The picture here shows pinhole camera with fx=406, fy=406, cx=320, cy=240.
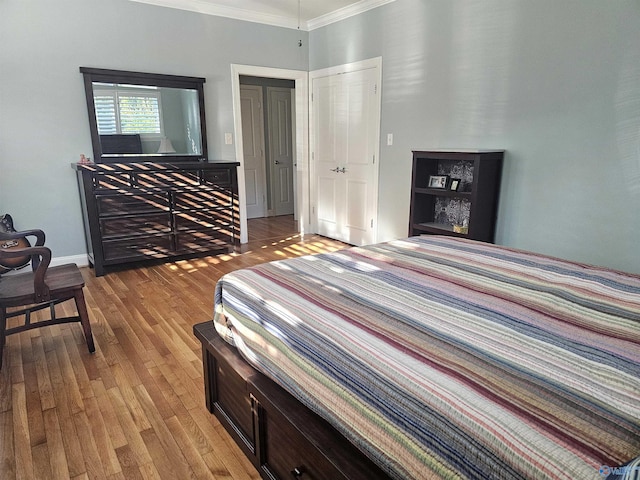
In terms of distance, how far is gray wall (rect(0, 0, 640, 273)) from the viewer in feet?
Answer: 8.72

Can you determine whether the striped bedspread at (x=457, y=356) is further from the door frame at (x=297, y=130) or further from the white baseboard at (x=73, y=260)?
the door frame at (x=297, y=130)

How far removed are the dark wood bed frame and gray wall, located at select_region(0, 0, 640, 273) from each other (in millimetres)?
2536

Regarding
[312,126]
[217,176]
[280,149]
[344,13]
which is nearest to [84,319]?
[217,176]

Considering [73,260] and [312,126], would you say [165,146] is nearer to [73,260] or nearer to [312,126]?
→ [73,260]

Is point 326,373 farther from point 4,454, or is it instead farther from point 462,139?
point 462,139

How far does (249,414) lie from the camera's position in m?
1.55

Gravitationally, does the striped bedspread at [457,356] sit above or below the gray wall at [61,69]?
below

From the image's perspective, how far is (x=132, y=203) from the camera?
3.85m

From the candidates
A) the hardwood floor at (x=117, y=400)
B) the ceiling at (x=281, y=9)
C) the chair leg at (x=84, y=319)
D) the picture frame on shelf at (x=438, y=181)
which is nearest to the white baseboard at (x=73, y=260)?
the hardwood floor at (x=117, y=400)

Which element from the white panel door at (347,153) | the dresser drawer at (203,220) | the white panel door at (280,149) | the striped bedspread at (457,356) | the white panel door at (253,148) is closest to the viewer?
the striped bedspread at (457,356)

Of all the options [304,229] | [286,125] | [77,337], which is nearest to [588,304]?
[77,337]

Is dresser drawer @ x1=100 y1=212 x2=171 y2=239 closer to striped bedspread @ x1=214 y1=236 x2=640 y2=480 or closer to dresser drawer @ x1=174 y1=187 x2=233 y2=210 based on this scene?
dresser drawer @ x1=174 y1=187 x2=233 y2=210

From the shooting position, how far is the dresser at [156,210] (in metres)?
3.71

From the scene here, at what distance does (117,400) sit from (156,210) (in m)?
2.32
